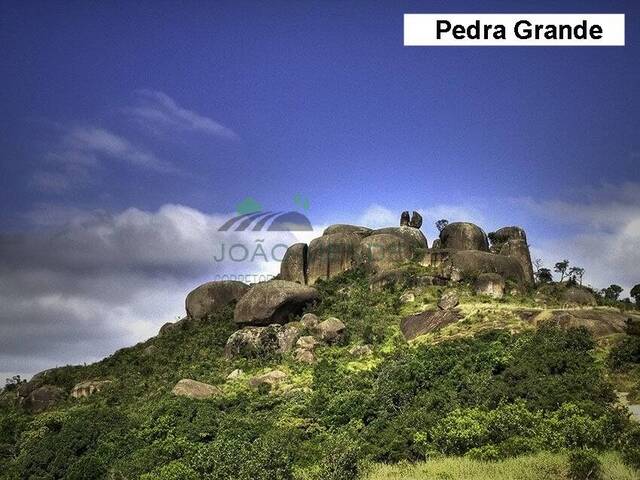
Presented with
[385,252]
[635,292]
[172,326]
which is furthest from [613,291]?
[172,326]

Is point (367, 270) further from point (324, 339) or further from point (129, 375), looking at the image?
point (129, 375)

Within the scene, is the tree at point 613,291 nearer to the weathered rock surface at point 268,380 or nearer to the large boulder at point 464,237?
the large boulder at point 464,237

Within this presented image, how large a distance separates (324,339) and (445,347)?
1034cm

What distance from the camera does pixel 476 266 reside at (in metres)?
47.8

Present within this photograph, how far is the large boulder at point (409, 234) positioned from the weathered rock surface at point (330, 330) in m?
15.5

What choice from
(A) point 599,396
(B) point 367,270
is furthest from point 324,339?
(A) point 599,396

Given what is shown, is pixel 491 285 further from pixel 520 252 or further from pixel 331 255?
pixel 331 255

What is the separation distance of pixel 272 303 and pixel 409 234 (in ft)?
52.8

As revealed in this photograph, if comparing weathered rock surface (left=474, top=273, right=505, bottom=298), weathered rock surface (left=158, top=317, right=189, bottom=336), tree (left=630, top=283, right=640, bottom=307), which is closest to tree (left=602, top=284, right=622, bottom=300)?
tree (left=630, top=283, right=640, bottom=307)

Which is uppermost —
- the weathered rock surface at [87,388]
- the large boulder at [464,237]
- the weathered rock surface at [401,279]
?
the large boulder at [464,237]

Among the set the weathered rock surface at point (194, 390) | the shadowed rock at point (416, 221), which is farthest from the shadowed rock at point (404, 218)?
the weathered rock surface at point (194, 390)

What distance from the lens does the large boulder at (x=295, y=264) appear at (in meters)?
58.5

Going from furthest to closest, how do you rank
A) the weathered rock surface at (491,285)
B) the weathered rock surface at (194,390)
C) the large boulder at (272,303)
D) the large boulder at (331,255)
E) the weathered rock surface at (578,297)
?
the large boulder at (331,255) → the large boulder at (272,303) → the weathered rock surface at (578,297) → the weathered rock surface at (491,285) → the weathered rock surface at (194,390)

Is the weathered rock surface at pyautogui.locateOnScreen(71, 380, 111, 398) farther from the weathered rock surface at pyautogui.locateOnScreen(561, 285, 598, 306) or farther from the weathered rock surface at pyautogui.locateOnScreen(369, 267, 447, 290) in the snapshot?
the weathered rock surface at pyautogui.locateOnScreen(561, 285, 598, 306)
